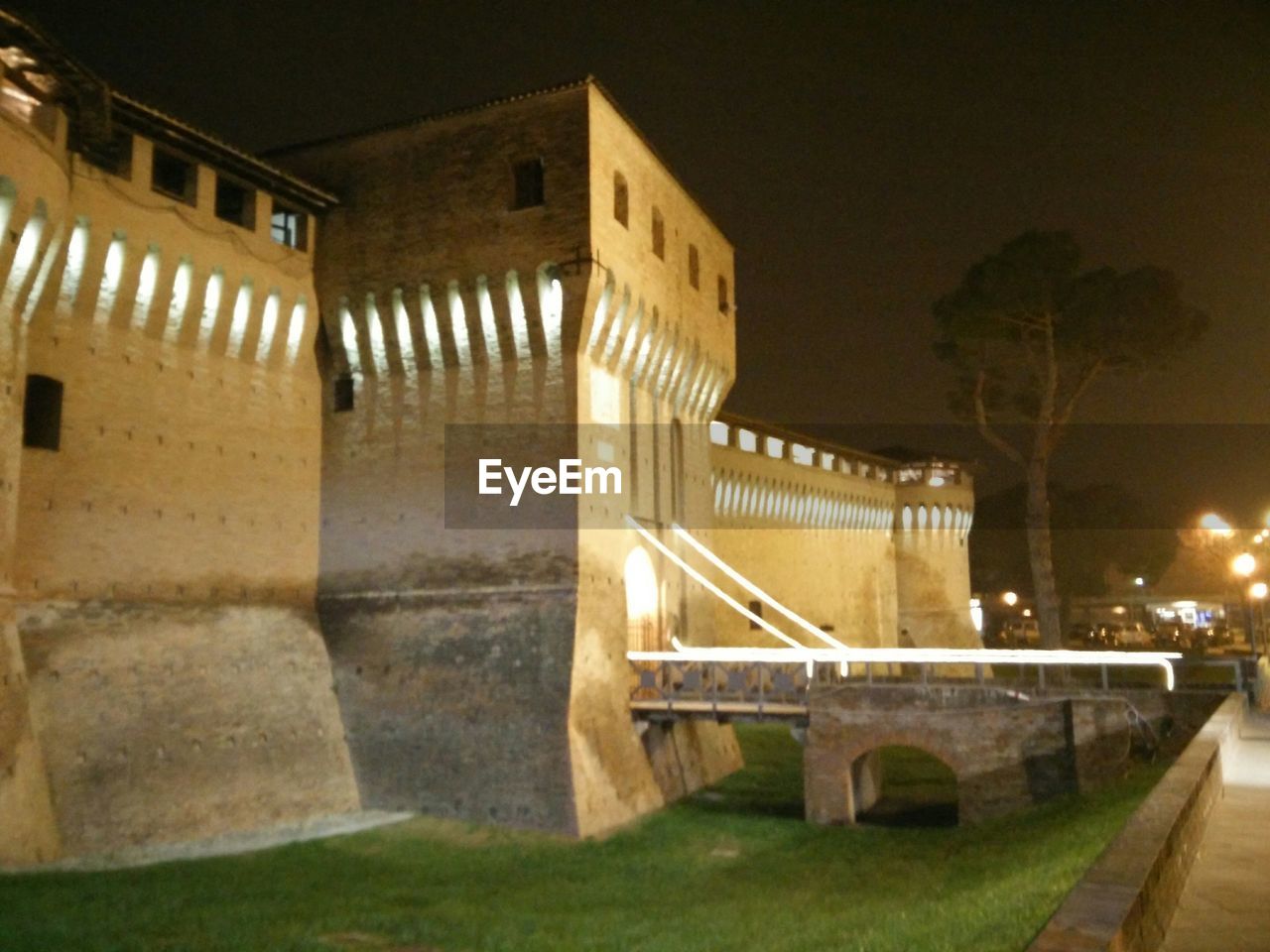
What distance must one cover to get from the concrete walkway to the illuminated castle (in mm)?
7229

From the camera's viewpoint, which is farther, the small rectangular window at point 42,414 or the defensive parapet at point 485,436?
the defensive parapet at point 485,436

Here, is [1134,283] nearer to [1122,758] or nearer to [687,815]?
[1122,758]

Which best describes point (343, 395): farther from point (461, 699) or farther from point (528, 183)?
point (461, 699)

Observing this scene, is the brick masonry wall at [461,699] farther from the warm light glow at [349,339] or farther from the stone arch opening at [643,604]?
the warm light glow at [349,339]

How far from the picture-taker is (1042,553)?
69.9 feet

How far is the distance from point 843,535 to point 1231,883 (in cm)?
2354

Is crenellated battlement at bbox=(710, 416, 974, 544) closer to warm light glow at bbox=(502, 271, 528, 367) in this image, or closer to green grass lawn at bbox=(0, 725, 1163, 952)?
warm light glow at bbox=(502, 271, 528, 367)

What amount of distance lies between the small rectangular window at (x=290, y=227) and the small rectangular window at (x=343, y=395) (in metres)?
1.84

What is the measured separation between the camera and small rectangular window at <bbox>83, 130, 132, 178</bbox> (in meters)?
12.0

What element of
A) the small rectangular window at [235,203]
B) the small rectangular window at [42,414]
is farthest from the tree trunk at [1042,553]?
the small rectangular window at [42,414]

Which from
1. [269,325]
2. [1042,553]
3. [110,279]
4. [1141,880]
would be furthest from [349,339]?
[1042,553]

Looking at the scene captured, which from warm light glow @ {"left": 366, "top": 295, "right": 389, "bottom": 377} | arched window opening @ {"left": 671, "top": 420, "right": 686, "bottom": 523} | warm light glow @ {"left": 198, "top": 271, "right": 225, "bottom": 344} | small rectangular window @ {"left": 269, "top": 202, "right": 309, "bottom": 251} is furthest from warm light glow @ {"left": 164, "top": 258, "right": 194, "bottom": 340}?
arched window opening @ {"left": 671, "top": 420, "right": 686, "bottom": 523}

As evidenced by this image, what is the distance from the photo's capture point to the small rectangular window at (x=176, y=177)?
13080 millimetres

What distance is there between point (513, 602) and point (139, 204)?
6.26m
